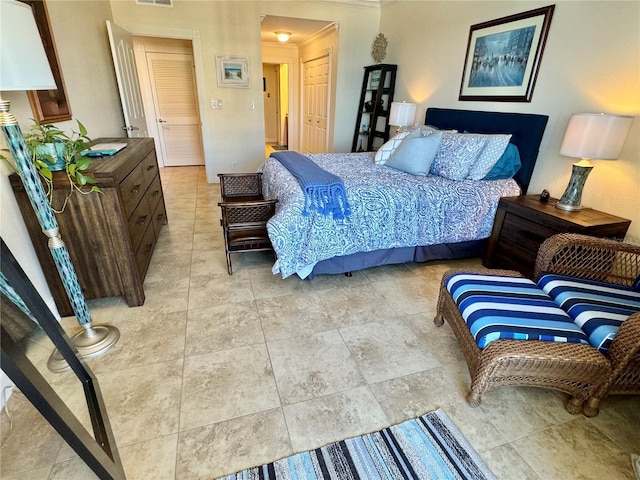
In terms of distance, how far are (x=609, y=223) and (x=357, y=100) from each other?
401 cm

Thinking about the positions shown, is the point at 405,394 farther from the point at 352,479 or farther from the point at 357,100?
the point at 357,100

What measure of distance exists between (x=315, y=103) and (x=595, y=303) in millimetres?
5613

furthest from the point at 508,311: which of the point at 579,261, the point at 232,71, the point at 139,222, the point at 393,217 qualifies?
the point at 232,71

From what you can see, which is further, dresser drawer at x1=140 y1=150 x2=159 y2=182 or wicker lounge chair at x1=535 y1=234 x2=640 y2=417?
dresser drawer at x1=140 y1=150 x2=159 y2=182

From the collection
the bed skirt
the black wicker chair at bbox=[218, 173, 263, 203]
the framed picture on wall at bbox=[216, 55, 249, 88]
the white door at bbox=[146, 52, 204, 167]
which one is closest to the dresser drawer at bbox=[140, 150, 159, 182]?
the black wicker chair at bbox=[218, 173, 263, 203]

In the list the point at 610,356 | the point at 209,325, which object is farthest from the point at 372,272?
the point at 610,356

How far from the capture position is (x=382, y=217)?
2.35m

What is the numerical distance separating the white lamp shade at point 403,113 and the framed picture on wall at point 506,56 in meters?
0.68

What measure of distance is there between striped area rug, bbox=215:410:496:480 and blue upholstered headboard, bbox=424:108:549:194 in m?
2.25

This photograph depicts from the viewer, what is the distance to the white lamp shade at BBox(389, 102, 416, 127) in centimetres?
385

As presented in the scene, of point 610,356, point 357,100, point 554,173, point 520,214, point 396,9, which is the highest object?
point 396,9

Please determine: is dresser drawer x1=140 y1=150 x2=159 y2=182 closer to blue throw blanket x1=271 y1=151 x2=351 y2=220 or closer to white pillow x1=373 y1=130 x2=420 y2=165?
blue throw blanket x1=271 y1=151 x2=351 y2=220

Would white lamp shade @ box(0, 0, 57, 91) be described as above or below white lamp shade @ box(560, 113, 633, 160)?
above

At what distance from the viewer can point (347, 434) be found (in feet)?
4.42
